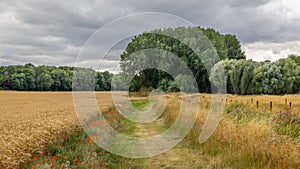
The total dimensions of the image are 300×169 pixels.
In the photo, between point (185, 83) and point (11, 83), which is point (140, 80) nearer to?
point (185, 83)

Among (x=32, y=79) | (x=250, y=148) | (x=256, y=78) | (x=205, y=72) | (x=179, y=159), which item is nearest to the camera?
(x=250, y=148)

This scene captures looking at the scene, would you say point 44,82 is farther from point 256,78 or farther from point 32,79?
point 256,78

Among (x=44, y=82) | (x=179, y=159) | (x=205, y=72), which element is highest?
(x=205, y=72)

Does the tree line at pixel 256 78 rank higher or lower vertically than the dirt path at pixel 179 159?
higher

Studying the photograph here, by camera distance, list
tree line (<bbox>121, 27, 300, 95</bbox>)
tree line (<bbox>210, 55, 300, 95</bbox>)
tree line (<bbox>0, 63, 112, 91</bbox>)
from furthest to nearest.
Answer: tree line (<bbox>0, 63, 112, 91</bbox>) → tree line (<bbox>210, 55, 300, 95</bbox>) → tree line (<bbox>121, 27, 300, 95</bbox>)

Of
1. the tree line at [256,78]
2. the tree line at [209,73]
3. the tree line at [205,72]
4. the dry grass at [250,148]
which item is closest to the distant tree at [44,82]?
the tree line at [205,72]

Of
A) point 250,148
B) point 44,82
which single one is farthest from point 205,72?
point 44,82

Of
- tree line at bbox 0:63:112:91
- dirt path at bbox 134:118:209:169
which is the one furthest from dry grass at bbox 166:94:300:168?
tree line at bbox 0:63:112:91

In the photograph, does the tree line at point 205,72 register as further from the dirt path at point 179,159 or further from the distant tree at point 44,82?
the distant tree at point 44,82

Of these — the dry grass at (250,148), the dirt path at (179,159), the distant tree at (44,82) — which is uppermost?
the distant tree at (44,82)

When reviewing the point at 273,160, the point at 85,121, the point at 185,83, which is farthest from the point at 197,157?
the point at 185,83

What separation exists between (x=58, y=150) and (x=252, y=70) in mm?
56883

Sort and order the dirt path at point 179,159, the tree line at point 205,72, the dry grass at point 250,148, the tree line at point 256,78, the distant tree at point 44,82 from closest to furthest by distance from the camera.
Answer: the dry grass at point 250,148 → the dirt path at point 179,159 → the tree line at point 205,72 → the tree line at point 256,78 → the distant tree at point 44,82

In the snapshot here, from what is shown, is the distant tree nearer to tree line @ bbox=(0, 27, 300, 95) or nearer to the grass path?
tree line @ bbox=(0, 27, 300, 95)
